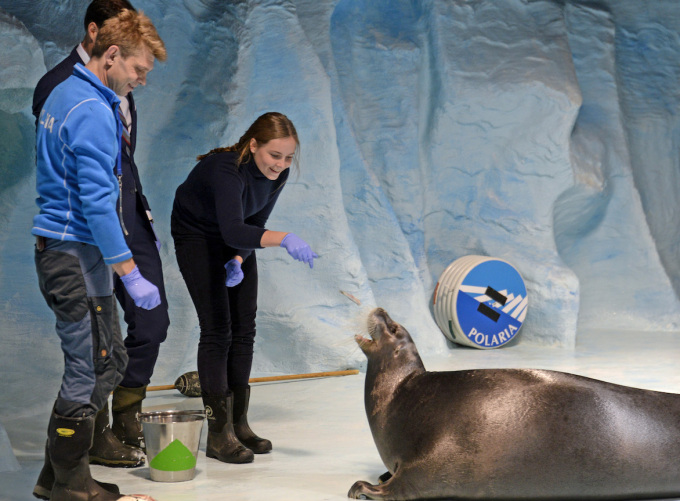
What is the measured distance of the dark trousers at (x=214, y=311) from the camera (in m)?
3.00

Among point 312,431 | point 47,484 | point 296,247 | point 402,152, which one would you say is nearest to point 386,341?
point 296,247

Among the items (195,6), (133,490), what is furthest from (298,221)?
(133,490)

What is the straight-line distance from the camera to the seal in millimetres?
2268

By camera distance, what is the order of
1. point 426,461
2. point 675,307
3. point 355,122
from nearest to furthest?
point 426,461, point 355,122, point 675,307

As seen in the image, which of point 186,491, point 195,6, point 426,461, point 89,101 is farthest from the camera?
point 195,6

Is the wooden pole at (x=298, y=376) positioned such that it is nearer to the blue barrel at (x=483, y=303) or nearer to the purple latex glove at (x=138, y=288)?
the blue barrel at (x=483, y=303)

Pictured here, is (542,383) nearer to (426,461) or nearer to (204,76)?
(426,461)

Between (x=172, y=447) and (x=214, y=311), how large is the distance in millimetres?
550

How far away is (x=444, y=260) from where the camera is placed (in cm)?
712

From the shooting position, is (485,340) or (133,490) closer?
(133,490)

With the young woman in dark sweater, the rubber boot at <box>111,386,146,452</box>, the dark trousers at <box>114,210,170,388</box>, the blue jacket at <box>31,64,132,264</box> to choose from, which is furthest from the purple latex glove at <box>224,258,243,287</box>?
the blue jacket at <box>31,64,132,264</box>

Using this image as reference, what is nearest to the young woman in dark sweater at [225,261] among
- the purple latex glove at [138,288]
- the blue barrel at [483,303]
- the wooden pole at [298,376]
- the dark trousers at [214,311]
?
the dark trousers at [214,311]

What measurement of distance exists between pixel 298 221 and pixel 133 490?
321cm

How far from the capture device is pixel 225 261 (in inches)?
122
